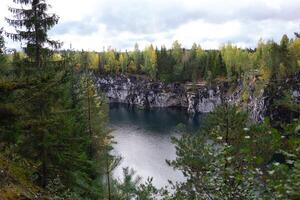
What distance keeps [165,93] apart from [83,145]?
108 meters

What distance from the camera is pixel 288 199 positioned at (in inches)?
139

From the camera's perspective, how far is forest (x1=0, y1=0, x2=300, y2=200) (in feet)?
13.5

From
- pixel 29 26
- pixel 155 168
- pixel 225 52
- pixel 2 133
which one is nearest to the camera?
pixel 2 133

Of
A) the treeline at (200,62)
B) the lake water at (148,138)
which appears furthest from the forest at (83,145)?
the treeline at (200,62)

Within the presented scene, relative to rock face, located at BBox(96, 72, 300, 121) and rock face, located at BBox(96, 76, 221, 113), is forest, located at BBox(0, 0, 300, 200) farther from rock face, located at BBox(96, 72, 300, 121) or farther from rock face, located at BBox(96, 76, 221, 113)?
rock face, located at BBox(96, 76, 221, 113)

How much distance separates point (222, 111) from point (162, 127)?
69.5 m

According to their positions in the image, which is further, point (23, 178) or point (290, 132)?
point (23, 178)

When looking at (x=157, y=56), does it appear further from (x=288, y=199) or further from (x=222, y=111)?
(x=288, y=199)

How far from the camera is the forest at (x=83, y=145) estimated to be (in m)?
4.12

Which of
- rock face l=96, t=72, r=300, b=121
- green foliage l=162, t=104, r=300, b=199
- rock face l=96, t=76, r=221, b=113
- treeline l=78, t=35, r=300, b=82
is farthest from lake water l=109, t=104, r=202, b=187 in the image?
green foliage l=162, t=104, r=300, b=199

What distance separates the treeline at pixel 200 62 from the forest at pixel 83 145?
65.3m

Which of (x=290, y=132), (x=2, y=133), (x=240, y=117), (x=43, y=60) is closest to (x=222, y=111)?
(x=240, y=117)

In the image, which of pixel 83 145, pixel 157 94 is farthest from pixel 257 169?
pixel 157 94

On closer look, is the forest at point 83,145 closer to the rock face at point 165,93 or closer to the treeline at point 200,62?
the treeline at point 200,62
